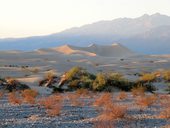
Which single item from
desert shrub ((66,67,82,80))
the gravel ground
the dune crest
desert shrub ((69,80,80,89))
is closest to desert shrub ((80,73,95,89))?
desert shrub ((69,80,80,89))

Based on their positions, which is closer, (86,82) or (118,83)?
(86,82)

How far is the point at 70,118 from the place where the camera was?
17.1m

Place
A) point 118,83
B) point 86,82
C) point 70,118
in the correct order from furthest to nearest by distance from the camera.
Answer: point 118,83
point 86,82
point 70,118

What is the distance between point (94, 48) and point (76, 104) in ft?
330

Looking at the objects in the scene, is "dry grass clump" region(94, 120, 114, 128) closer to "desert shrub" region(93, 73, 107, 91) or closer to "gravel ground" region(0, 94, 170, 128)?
"gravel ground" region(0, 94, 170, 128)

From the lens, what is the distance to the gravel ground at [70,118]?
15625 millimetres

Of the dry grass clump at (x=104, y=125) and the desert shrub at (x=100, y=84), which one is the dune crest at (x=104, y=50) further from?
the dry grass clump at (x=104, y=125)

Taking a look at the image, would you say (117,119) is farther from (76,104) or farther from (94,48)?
(94,48)

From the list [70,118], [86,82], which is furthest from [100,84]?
[70,118]

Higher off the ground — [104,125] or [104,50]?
[104,125]

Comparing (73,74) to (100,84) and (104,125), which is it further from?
(104,125)

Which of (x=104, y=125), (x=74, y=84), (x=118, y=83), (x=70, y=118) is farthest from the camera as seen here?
(x=118, y=83)

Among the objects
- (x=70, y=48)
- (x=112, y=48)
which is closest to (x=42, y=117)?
(x=70, y=48)

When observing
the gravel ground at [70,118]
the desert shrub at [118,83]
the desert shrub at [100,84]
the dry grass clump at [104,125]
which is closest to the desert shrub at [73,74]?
the desert shrub at [118,83]
